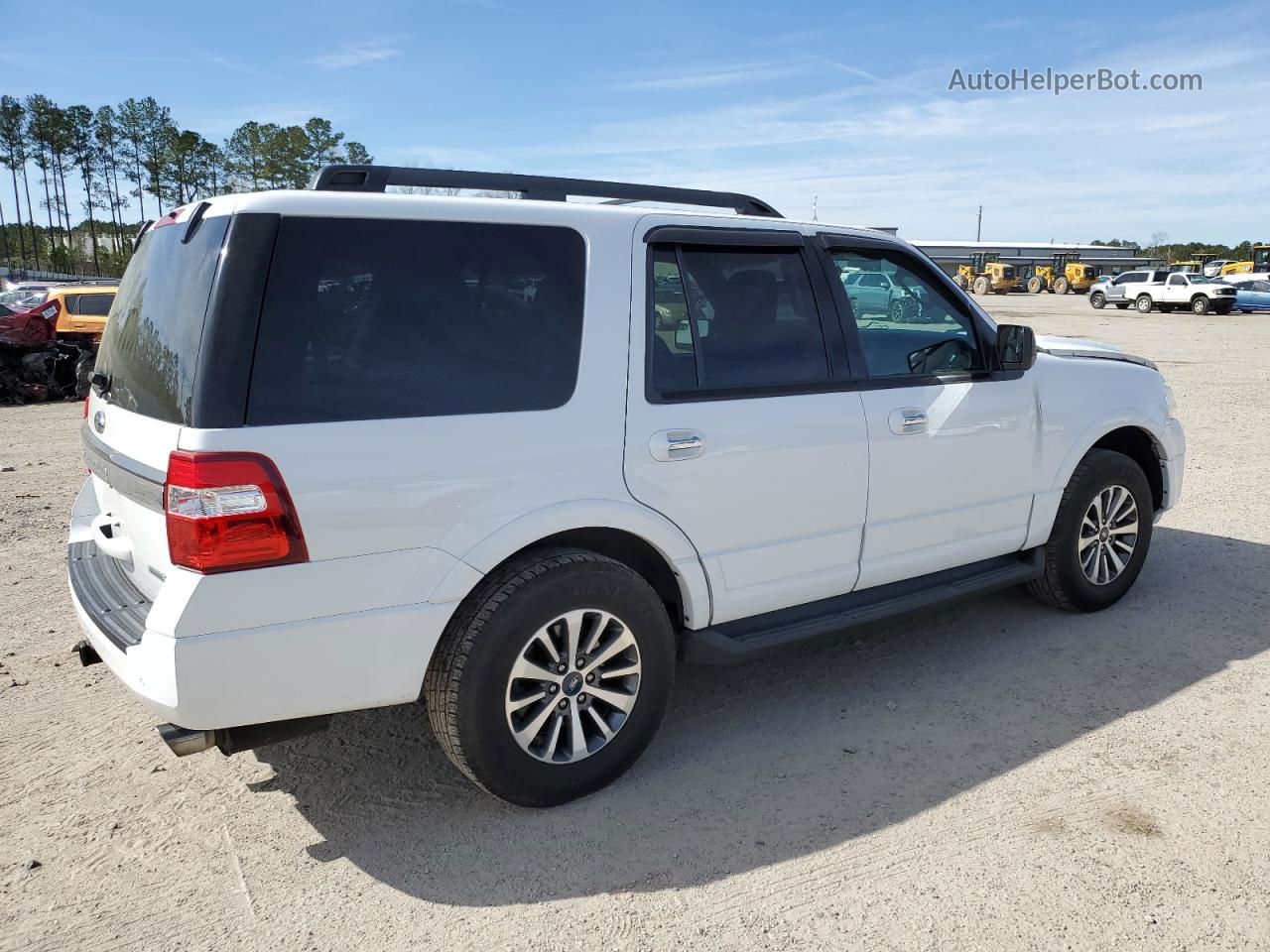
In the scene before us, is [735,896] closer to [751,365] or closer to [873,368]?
[751,365]

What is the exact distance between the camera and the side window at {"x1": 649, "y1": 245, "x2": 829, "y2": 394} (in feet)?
11.0

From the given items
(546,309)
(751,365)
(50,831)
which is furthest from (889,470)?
(50,831)

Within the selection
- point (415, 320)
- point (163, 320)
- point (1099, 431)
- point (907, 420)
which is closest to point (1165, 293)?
point (1099, 431)

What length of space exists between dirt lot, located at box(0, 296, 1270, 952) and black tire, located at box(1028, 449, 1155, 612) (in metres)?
0.22

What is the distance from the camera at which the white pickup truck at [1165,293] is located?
120 feet

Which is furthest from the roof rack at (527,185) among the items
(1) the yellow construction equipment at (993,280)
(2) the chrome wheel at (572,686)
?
(1) the yellow construction equipment at (993,280)

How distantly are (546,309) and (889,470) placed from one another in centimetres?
158

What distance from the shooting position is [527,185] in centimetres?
347

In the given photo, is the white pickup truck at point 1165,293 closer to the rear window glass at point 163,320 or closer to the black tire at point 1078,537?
the black tire at point 1078,537

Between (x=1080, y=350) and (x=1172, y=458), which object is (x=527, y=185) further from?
(x=1172, y=458)

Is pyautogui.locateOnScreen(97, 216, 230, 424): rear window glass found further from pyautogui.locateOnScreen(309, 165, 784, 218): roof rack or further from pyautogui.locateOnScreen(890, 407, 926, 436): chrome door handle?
pyautogui.locateOnScreen(890, 407, 926, 436): chrome door handle

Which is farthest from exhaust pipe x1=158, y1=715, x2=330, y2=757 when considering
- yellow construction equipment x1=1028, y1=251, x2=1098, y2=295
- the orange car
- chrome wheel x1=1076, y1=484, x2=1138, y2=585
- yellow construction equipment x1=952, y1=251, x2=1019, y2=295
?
yellow construction equipment x1=1028, y1=251, x2=1098, y2=295

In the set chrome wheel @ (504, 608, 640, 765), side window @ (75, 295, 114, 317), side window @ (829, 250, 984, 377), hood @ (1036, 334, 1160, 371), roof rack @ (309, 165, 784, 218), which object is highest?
roof rack @ (309, 165, 784, 218)

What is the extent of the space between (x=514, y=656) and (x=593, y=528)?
50 cm
